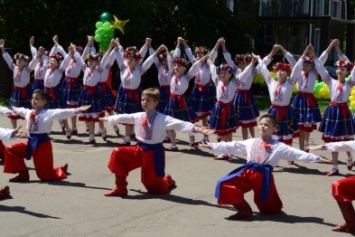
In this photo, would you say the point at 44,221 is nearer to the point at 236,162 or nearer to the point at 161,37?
the point at 236,162

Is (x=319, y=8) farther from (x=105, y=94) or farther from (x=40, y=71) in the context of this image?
(x=105, y=94)

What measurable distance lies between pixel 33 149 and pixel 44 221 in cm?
224

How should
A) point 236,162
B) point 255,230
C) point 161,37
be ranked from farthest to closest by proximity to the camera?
1. point 161,37
2. point 236,162
3. point 255,230

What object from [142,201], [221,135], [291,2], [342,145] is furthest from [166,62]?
[291,2]

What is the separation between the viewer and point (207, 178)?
955cm

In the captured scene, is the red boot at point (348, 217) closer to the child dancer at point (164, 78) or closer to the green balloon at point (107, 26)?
the child dancer at point (164, 78)

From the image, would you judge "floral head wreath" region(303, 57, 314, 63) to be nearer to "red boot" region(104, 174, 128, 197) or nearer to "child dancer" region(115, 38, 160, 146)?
"child dancer" region(115, 38, 160, 146)

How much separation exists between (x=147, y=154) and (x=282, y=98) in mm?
3103

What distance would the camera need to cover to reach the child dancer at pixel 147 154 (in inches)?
320

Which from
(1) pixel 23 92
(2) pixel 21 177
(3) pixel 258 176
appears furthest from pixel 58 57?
(3) pixel 258 176

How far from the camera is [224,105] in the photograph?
37.3ft

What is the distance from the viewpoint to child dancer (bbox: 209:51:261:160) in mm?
11234

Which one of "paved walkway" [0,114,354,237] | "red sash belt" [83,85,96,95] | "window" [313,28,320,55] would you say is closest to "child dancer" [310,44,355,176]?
"paved walkway" [0,114,354,237]

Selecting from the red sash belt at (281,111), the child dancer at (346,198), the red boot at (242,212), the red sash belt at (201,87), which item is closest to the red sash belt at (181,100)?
the red sash belt at (201,87)
